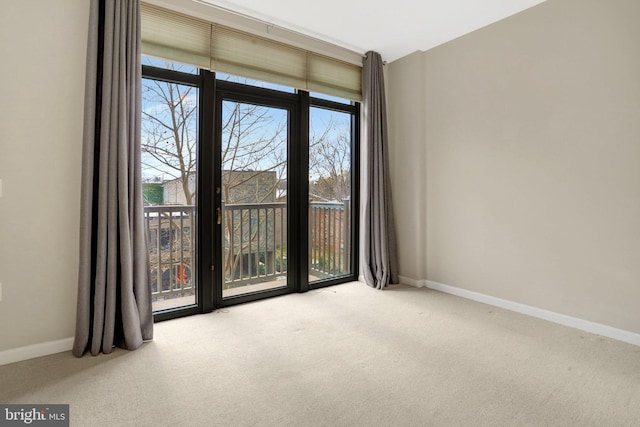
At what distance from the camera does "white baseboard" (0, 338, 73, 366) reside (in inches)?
82.7

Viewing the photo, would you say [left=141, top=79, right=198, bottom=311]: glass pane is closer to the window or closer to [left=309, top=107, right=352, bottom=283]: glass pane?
the window

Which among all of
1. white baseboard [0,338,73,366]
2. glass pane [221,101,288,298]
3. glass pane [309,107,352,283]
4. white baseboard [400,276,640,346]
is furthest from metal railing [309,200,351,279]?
white baseboard [0,338,73,366]

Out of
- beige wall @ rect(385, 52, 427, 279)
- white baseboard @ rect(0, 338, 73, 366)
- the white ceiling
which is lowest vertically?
white baseboard @ rect(0, 338, 73, 366)

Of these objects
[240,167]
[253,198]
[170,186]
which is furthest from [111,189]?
[253,198]

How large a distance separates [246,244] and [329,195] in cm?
111

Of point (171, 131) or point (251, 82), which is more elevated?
point (251, 82)

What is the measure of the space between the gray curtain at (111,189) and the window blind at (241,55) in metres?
0.25

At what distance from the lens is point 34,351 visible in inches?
86.0

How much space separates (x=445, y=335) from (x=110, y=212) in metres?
2.47

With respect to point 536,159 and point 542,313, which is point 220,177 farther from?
point 542,313

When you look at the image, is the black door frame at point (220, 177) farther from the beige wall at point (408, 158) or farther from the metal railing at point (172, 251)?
the beige wall at point (408, 158)

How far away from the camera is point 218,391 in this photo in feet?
5.98

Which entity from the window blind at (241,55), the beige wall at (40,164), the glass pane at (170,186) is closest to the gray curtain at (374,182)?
the window blind at (241,55)

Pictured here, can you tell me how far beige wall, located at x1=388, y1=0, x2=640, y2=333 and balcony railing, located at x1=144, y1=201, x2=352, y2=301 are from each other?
921 mm
